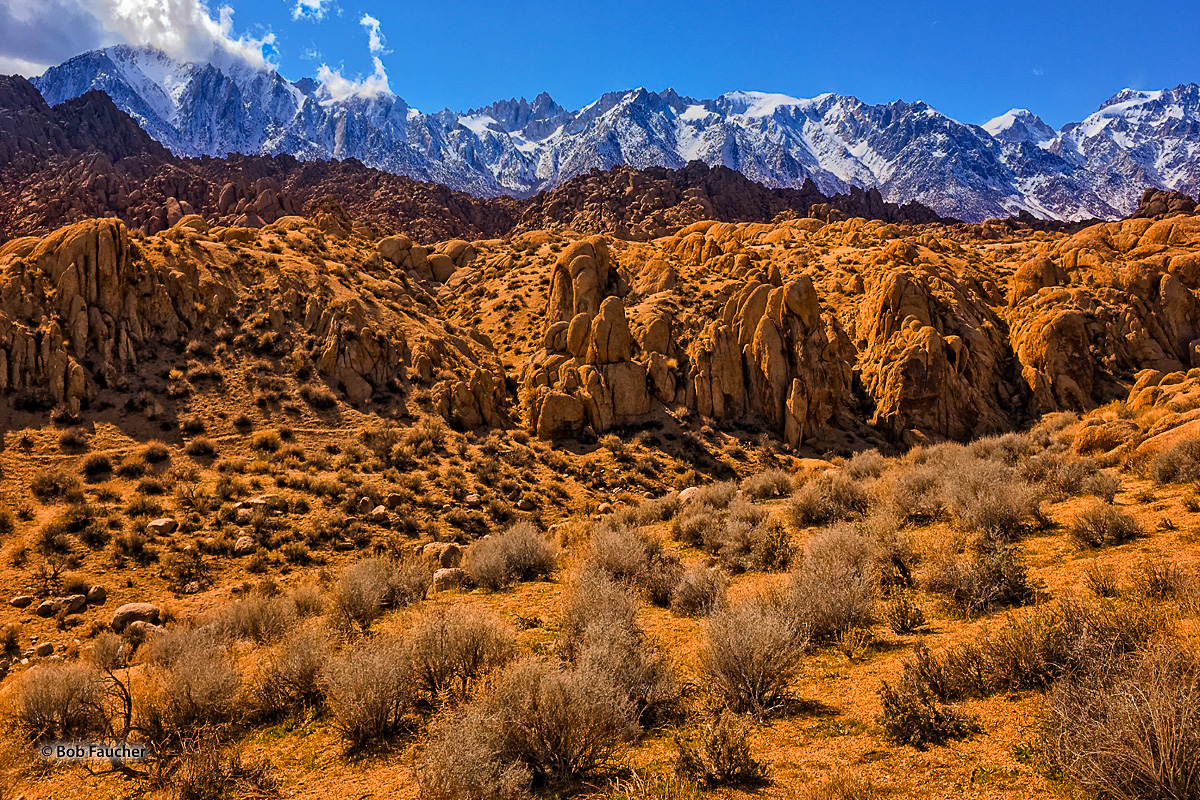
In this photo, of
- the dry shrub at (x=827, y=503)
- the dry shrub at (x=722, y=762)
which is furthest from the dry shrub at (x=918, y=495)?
the dry shrub at (x=722, y=762)

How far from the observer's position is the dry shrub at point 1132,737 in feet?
12.1

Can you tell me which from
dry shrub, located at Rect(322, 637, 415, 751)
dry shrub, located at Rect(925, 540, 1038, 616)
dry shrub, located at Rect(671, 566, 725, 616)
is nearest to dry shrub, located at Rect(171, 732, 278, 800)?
dry shrub, located at Rect(322, 637, 415, 751)

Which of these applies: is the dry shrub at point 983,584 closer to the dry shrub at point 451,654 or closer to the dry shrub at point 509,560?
the dry shrub at point 451,654

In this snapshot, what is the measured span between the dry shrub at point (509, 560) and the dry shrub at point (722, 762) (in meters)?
7.86

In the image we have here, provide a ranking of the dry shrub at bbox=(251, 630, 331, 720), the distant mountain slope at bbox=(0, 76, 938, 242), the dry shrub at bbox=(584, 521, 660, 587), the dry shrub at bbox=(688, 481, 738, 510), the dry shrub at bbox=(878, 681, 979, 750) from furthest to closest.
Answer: the distant mountain slope at bbox=(0, 76, 938, 242) → the dry shrub at bbox=(688, 481, 738, 510) → the dry shrub at bbox=(584, 521, 660, 587) → the dry shrub at bbox=(251, 630, 331, 720) → the dry shrub at bbox=(878, 681, 979, 750)

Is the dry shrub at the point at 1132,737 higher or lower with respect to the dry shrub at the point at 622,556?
higher

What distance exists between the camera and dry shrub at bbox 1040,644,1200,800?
12.1ft

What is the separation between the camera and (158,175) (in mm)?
110438

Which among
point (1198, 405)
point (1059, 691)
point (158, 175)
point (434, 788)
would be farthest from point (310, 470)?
point (158, 175)

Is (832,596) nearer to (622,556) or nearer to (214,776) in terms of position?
(622,556)

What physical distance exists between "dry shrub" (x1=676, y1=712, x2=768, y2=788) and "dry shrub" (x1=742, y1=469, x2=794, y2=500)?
15347mm

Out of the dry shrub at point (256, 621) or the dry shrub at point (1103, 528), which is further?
the dry shrub at point (256, 621)

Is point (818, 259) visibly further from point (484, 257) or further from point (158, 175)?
point (158, 175)

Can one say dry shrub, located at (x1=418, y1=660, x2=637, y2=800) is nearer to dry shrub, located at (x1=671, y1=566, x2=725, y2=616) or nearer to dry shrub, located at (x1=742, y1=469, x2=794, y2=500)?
dry shrub, located at (x1=671, y1=566, x2=725, y2=616)
